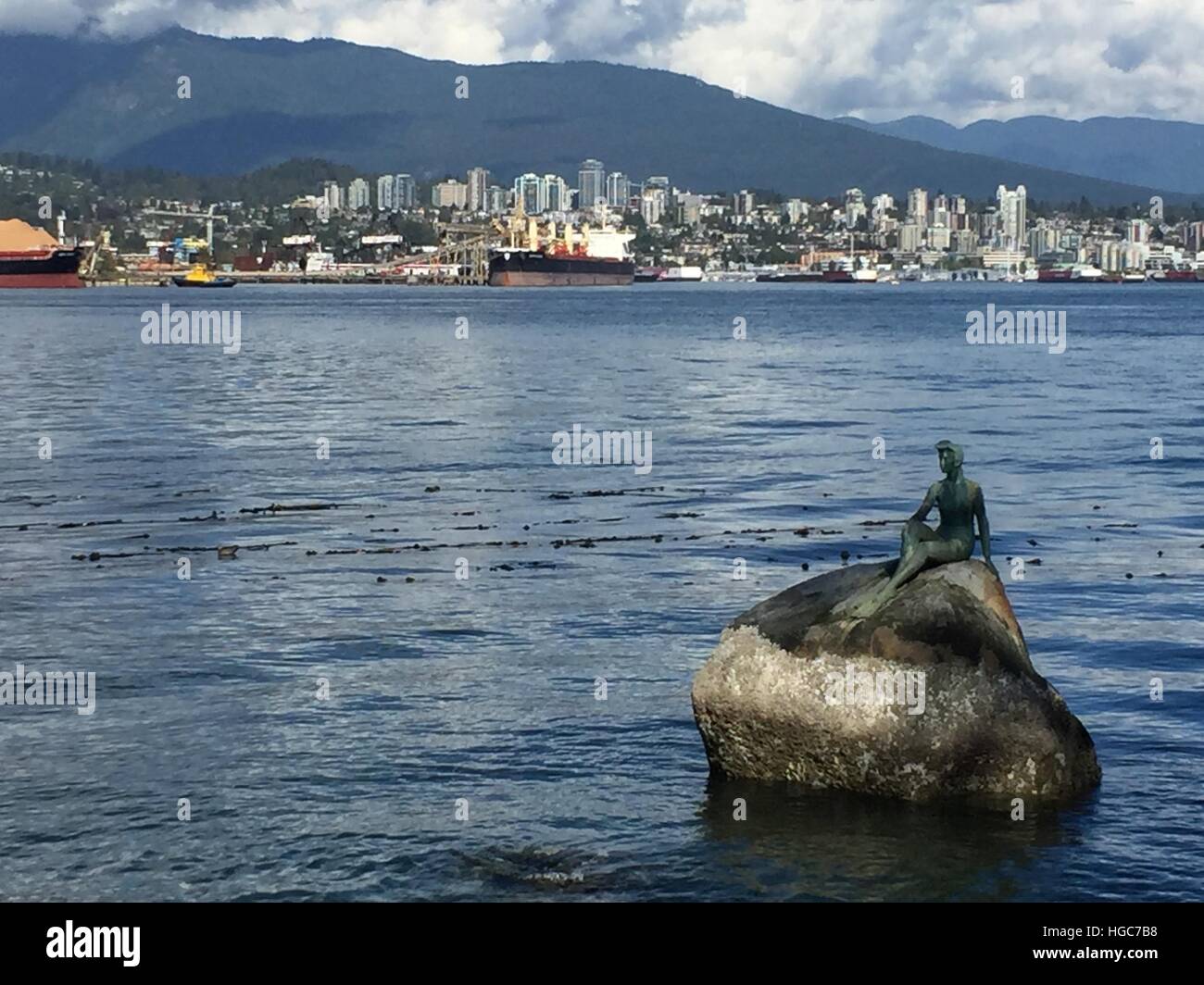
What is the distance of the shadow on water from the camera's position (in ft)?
49.5

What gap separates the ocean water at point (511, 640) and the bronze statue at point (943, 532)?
1852 mm

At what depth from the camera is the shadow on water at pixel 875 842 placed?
49.5 feet

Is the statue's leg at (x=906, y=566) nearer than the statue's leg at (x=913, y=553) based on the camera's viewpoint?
Yes

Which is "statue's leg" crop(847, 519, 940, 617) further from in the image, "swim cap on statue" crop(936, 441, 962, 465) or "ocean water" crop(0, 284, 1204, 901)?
"ocean water" crop(0, 284, 1204, 901)

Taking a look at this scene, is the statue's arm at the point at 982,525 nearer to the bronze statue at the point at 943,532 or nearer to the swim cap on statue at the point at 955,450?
the bronze statue at the point at 943,532

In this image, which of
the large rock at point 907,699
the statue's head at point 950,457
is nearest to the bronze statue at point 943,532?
the statue's head at point 950,457

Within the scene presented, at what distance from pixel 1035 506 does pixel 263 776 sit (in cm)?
2171

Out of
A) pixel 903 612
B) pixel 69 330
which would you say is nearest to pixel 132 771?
pixel 903 612

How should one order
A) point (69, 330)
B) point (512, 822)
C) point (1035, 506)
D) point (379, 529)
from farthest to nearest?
1. point (69, 330)
2. point (1035, 506)
3. point (379, 529)
4. point (512, 822)

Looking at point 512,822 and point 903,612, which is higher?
point 903,612

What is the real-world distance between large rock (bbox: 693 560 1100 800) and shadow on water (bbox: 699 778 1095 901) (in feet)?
0.79

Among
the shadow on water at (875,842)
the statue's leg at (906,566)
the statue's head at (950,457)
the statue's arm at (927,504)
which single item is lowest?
the shadow on water at (875,842)
